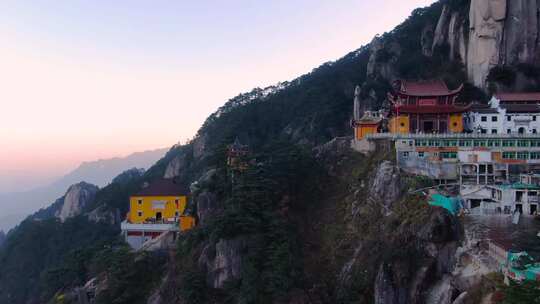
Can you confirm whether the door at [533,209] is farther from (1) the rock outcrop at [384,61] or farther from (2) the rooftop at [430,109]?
(1) the rock outcrop at [384,61]

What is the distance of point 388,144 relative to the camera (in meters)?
39.7

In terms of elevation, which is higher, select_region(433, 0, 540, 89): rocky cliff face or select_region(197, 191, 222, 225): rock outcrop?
select_region(433, 0, 540, 89): rocky cliff face

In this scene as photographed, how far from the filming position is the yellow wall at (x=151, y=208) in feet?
151

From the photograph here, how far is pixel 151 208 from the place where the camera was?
46000mm

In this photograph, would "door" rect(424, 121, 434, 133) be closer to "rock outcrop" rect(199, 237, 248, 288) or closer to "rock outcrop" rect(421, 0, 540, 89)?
"rock outcrop" rect(421, 0, 540, 89)

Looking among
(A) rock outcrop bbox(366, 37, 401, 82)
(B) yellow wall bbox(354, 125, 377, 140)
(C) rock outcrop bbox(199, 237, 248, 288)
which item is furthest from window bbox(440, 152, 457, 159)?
(A) rock outcrop bbox(366, 37, 401, 82)

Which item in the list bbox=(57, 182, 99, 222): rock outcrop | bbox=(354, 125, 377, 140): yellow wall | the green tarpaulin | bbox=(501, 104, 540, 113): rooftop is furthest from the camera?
bbox=(57, 182, 99, 222): rock outcrop

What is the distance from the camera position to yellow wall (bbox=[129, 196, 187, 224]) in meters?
45.9

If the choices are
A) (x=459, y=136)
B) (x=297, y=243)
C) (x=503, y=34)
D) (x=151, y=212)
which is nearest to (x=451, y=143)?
(x=459, y=136)

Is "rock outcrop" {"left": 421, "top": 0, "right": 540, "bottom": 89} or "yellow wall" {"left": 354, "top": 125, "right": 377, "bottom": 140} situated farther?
"rock outcrop" {"left": 421, "top": 0, "right": 540, "bottom": 89}

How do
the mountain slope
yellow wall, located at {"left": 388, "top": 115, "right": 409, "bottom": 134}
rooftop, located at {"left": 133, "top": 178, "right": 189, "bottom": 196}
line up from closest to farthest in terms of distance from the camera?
the mountain slope → yellow wall, located at {"left": 388, "top": 115, "right": 409, "bottom": 134} → rooftop, located at {"left": 133, "top": 178, "right": 189, "bottom": 196}

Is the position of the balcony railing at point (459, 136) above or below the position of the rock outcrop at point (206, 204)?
above

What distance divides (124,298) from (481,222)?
88.9 feet

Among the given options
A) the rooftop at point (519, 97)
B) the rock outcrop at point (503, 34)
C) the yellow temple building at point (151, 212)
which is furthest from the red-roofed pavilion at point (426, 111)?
the yellow temple building at point (151, 212)
